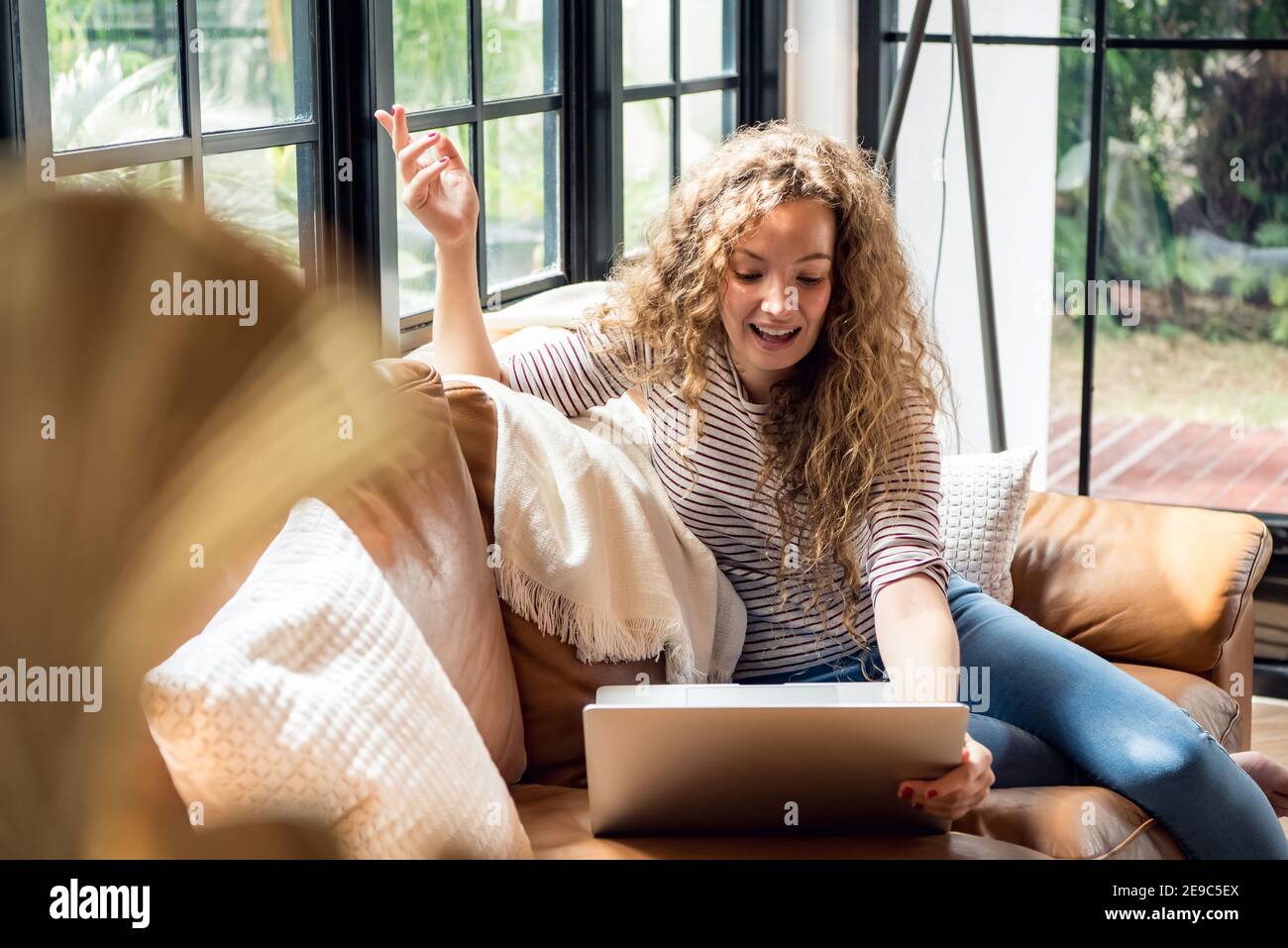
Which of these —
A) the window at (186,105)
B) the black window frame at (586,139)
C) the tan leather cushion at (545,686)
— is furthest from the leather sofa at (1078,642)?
the black window frame at (586,139)

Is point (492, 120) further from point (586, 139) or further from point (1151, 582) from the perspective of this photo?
point (1151, 582)

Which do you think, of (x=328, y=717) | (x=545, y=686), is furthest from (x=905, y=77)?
(x=328, y=717)

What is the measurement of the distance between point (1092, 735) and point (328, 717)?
95cm

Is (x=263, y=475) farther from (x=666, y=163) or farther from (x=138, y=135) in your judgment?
(x=666, y=163)

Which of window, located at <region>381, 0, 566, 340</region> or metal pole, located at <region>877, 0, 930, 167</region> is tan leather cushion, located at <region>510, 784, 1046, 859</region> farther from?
metal pole, located at <region>877, 0, 930, 167</region>

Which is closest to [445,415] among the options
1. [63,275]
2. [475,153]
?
[63,275]

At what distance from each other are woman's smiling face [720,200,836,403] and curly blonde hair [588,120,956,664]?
0.02m

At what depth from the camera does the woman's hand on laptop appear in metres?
1.31

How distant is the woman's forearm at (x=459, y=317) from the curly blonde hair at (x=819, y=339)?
7.8 inches

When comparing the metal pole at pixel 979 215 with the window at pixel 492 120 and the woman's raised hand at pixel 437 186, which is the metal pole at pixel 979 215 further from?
the woman's raised hand at pixel 437 186

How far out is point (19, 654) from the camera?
42.8 inches

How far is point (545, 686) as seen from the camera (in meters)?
1.61

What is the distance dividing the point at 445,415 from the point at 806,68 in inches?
80.5

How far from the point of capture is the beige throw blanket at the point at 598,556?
1589mm
